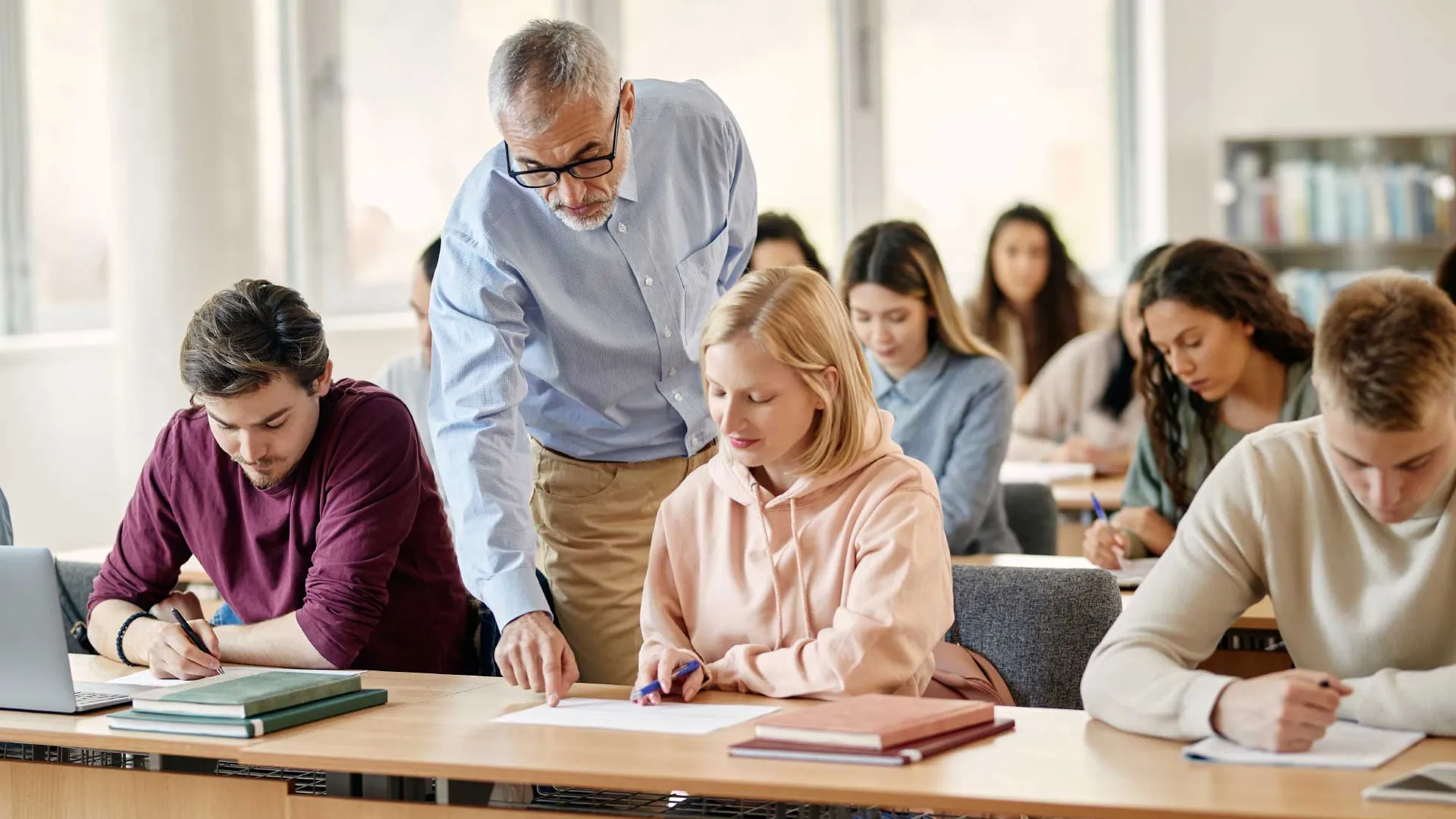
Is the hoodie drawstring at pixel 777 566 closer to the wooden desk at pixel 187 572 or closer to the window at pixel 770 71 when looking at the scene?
the wooden desk at pixel 187 572

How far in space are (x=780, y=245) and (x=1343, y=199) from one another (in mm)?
3596

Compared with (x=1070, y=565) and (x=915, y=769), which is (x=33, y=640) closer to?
(x=915, y=769)

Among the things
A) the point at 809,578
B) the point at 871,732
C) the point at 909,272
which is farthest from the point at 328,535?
the point at 909,272

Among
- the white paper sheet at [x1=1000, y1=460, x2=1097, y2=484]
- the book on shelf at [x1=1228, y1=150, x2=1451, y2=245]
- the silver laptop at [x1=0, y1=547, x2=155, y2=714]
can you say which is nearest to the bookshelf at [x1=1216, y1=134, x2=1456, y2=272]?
the book on shelf at [x1=1228, y1=150, x2=1451, y2=245]

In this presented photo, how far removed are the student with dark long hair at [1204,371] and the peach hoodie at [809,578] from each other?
3.76 ft

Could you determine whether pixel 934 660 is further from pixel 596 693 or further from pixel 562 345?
pixel 562 345

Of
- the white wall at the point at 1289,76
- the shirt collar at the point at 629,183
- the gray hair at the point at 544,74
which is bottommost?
the shirt collar at the point at 629,183

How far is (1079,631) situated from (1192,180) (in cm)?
522

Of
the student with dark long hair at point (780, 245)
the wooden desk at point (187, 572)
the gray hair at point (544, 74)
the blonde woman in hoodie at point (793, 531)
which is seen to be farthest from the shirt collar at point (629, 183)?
the student with dark long hair at point (780, 245)

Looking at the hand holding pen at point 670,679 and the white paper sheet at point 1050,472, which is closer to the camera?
the hand holding pen at point 670,679

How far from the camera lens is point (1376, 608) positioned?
183 cm

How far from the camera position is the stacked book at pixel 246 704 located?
195 cm

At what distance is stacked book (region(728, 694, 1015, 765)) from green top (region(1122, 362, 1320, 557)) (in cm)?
155

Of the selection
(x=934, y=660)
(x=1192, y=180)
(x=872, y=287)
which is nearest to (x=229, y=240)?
(x=872, y=287)
